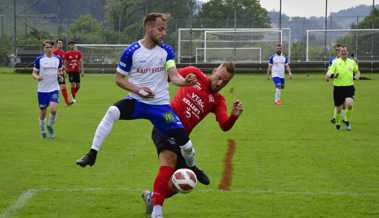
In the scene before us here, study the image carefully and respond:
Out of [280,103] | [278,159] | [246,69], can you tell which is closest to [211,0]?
[246,69]

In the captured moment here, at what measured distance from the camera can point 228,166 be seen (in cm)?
1272

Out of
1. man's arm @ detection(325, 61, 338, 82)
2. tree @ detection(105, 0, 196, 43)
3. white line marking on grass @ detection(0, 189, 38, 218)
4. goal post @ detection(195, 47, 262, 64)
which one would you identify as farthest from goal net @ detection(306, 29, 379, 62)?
white line marking on grass @ detection(0, 189, 38, 218)

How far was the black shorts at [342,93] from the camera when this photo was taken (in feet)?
63.7

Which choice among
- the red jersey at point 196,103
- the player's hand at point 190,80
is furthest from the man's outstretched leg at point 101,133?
the player's hand at point 190,80

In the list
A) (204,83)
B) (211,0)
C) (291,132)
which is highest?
(211,0)

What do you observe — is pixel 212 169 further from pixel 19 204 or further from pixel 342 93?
pixel 342 93

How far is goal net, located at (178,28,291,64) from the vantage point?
5572 centimetres

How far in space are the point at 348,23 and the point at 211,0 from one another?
49.5 feet

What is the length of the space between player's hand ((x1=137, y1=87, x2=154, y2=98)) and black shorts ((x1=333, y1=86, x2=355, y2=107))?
12.4 m

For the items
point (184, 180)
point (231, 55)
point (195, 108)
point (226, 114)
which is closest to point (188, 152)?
point (184, 180)

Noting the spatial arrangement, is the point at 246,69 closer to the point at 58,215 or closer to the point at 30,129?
the point at 30,129

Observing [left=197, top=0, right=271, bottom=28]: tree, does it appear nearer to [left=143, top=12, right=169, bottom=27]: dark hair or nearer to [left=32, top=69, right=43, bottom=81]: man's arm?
[left=32, top=69, right=43, bottom=81]: man's arm

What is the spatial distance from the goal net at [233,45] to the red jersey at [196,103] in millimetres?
46368

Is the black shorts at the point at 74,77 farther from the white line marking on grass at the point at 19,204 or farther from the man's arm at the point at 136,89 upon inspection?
the man's arm at the point at 136,89
